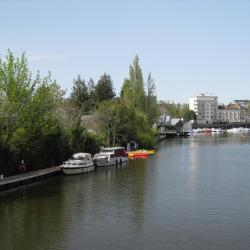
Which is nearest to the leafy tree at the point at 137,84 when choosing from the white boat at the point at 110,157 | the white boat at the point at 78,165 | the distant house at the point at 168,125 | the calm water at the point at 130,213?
the white boat at the point at 110,157

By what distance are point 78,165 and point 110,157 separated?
35.9ft

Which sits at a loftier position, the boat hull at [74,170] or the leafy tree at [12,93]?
the leafy tree at [12,93]

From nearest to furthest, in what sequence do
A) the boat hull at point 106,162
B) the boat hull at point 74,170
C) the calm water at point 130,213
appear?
the calm water at point 130,213
the boat hull at point 74,170
the boat hull at point 106,162

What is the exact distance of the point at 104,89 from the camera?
128750mm

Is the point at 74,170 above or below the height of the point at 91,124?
below

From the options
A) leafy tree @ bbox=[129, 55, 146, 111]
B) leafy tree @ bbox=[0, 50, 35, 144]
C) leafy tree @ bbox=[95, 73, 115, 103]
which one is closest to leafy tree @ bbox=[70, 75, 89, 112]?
leafy tree @ bbox=[95, 73, 115, 103]

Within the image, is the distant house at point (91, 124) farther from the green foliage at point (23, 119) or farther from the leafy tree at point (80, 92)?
the leafy tree at point (80, 92)

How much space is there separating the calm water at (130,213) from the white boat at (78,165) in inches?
46.0

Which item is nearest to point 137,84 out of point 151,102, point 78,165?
point 151,102

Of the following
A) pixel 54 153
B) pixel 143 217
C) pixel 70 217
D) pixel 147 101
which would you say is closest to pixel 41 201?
pixel 70 217

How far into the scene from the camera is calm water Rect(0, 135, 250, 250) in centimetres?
2583

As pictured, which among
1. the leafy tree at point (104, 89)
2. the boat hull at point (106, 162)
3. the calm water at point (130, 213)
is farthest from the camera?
the leafy tree at point (104, 89)

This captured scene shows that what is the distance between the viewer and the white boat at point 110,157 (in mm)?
61625

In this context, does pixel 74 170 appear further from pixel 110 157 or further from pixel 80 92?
pixel 80 92
